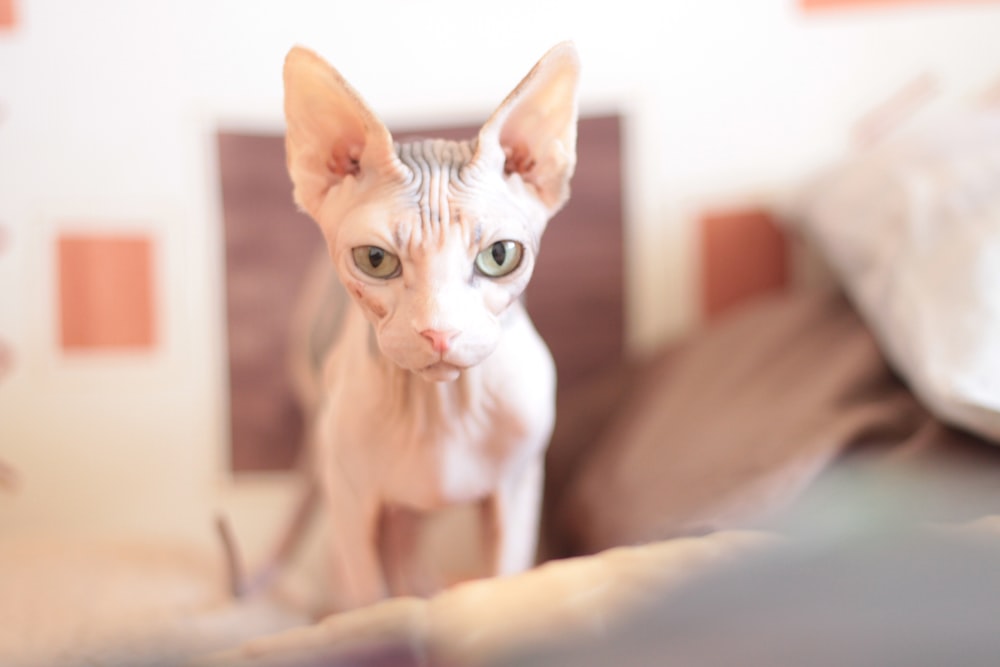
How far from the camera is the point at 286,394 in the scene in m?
0.85

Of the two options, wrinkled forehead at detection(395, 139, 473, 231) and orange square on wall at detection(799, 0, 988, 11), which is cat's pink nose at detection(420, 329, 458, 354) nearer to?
wrinkled forehead at detection(395, 139, 473, 231)

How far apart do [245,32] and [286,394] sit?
1.17 ft

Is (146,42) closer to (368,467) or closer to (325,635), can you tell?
(368,467)

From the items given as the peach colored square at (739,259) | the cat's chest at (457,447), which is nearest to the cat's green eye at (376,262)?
the cat's chest at (457,447)

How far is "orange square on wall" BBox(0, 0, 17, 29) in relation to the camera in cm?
64

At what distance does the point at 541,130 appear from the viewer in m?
0.49

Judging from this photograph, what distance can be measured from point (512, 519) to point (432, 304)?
0.80ft

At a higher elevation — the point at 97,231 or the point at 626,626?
the point at 97,231

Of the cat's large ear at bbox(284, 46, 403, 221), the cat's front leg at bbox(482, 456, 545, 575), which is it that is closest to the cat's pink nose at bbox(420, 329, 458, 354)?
the cat's large ear at bbox(284, 46, 403, 221)

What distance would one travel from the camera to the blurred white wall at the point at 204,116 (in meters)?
0.65

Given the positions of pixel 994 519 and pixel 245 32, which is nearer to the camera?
pixel 994 519

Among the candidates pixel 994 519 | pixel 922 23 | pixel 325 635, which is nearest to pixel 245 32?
pixel 325 635

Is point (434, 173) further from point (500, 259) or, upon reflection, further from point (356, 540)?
point (356, 540)

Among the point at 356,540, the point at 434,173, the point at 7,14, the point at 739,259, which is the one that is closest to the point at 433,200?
the point at 434,173
